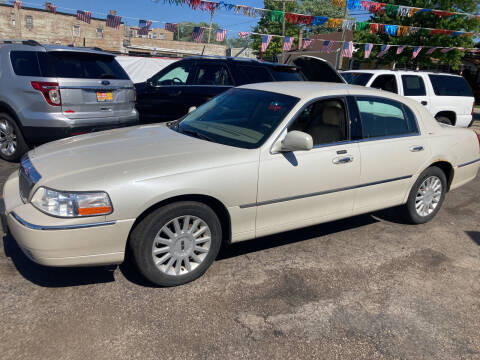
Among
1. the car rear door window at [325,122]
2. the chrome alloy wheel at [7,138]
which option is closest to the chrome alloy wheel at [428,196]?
the car rear door window at [325,122]

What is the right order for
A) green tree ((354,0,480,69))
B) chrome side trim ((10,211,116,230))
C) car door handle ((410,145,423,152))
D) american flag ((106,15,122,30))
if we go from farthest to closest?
1. green tree ((354,0,480,69))
2. american flag ((106,15,122,30))
3. car door handle ((410,145,423,152))
4. chrome side trim ((10,211,116,230))

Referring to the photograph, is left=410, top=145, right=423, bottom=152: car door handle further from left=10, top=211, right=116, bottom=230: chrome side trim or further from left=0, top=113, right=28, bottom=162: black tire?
left=0, top=113, right=28, bottom=162: black tire

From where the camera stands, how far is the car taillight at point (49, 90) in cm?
567

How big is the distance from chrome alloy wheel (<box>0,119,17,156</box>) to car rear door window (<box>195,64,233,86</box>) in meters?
3.46

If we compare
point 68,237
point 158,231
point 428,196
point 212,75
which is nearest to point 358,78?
point 212,75

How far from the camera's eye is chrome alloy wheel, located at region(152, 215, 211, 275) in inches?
121

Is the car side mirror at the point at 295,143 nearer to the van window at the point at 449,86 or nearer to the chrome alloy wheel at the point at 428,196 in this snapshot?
the chrome alloy wheel at the point at 428,196

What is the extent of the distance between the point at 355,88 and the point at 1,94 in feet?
17.0

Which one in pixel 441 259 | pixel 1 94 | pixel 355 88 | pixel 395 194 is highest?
pixel 355 88

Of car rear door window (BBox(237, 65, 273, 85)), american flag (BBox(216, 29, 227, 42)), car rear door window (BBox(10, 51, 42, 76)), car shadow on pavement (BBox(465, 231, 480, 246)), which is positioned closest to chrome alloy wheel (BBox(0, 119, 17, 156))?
car rear door window (BBox(10, 51, 42, 76))

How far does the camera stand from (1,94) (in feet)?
19.9

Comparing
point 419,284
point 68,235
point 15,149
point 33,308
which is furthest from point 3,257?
point 419,284

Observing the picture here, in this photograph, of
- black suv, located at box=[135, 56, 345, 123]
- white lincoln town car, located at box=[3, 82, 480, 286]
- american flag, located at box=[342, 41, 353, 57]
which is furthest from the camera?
american flag, located at box=[342, 41, 353, 57]

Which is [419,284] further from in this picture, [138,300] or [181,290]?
[138,300]
